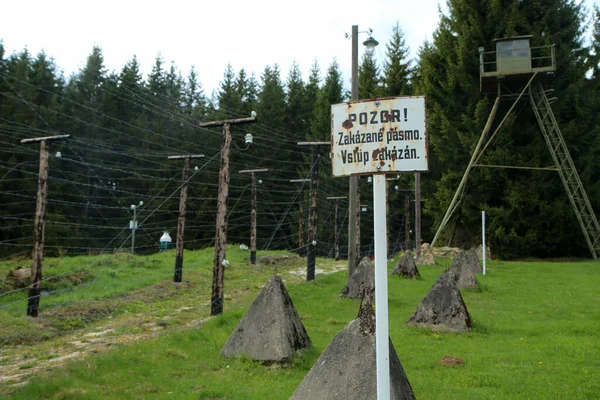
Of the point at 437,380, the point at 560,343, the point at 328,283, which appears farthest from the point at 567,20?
the point at 437,380

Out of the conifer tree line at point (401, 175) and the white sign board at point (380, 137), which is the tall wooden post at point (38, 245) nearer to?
the conifer tree line at point (401, 175)

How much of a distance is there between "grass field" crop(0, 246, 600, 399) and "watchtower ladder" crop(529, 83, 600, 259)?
8.57 meters

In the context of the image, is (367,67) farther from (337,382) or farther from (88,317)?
(337,382)

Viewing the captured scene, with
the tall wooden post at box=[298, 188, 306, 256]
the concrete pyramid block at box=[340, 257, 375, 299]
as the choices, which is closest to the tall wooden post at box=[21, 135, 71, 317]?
the concrete pyramid block at box=[340, 257, 375, 299]

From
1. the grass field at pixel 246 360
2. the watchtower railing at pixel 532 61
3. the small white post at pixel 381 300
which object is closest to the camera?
the small white post at pixel 381 300

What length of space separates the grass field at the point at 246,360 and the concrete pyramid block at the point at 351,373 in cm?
117

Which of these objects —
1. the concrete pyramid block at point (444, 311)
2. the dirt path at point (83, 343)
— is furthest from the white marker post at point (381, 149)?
the concrete pyramid block at point (444, 311)

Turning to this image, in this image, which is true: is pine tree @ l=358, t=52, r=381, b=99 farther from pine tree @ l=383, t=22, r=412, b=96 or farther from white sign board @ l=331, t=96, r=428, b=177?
white sign board @ l=331, t=96, r=428, b=177

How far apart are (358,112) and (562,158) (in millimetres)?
25878

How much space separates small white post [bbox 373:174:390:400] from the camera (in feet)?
11.8

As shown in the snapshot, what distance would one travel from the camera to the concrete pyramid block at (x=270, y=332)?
733 cm

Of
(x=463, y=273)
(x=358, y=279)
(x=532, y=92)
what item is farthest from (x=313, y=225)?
(x=532, y=92)

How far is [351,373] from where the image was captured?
4762 millimetres

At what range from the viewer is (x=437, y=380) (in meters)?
6.30
